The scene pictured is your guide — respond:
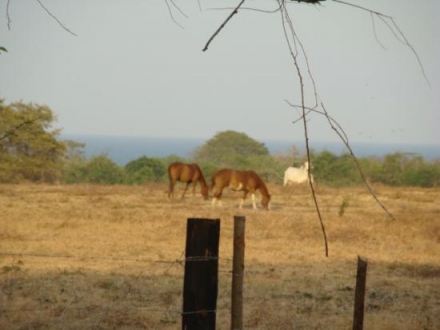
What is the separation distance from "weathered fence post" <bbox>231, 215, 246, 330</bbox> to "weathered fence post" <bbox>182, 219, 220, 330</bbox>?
0.44 meters

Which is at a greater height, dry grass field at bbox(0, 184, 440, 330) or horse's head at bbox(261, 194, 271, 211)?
horse's head at bbox(261, 194, 271, 211)

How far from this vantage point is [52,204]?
20984 mm

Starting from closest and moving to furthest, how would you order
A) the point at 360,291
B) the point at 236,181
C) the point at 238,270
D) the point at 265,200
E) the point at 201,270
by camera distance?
the point at 201,270 < the point at 238,270 < the point at 360,291 < the point at 265,200 < the point at 236,181

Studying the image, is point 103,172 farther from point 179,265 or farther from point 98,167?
point 179,265

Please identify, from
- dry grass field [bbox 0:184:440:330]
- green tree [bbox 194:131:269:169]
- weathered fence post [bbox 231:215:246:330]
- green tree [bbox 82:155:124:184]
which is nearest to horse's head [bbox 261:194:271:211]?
dry grass field [bbox 0:184:440:330]

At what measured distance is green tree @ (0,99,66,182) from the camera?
3534cm

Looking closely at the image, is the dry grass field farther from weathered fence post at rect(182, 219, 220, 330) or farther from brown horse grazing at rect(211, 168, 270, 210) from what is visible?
brown horse grazing at rect(211, 168, 270, 210)

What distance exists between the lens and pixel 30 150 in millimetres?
36969

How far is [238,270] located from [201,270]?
0.55 meters

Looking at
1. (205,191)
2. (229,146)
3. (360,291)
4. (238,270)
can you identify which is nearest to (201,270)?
(238,270)

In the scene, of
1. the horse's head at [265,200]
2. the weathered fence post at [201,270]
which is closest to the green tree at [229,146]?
the horse's head at [265,200]

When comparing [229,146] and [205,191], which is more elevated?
[229,146]

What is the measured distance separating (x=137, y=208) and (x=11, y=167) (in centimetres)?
1623

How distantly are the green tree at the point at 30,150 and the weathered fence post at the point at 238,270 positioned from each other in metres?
31.3
